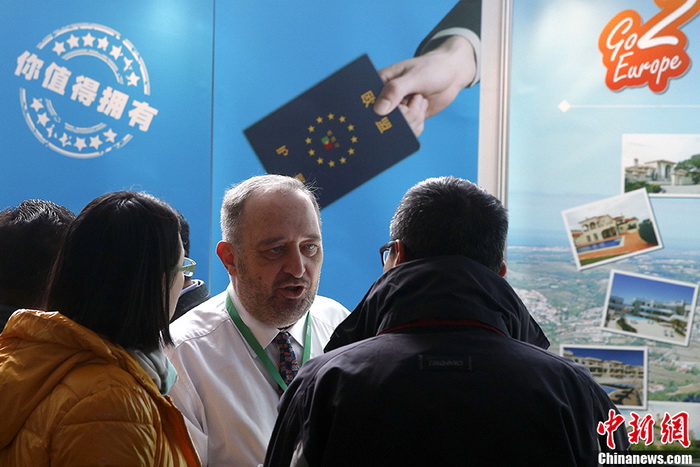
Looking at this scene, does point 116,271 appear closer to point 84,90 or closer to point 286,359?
point 286,359

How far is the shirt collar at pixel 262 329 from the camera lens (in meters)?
1.98

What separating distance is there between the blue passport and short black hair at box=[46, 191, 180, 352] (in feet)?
6.38

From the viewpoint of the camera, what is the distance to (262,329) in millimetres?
1988

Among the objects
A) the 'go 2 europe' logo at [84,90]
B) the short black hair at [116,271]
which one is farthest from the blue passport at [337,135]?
the short black hair at [116,271]

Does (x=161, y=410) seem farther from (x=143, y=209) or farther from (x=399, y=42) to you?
(x=399, y=42)

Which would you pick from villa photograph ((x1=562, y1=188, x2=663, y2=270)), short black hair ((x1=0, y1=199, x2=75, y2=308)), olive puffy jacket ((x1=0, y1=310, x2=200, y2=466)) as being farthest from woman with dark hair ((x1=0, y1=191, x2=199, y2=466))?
villa photograph ((x1=562, y1=188, x2=663, y2=270))

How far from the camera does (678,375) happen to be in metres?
3.08

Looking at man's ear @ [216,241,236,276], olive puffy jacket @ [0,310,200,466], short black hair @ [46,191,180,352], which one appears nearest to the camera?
olive puffy jacket @ [0,310,200,466]

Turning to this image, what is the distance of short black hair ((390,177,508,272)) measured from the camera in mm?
1433

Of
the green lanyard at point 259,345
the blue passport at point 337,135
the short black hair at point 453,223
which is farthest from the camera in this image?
the blue passport at point 337,135

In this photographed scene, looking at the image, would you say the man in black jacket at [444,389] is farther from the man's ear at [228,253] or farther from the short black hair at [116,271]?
the man's ear at [228,253]

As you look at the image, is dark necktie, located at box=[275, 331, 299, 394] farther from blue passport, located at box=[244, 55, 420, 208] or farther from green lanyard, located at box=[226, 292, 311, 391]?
blue passport, located at box=[244, 55, 420, 208]

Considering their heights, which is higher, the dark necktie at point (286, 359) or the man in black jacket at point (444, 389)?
the man in black jacket at point (444, 389)

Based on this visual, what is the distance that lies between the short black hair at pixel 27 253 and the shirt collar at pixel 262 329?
517 mm
